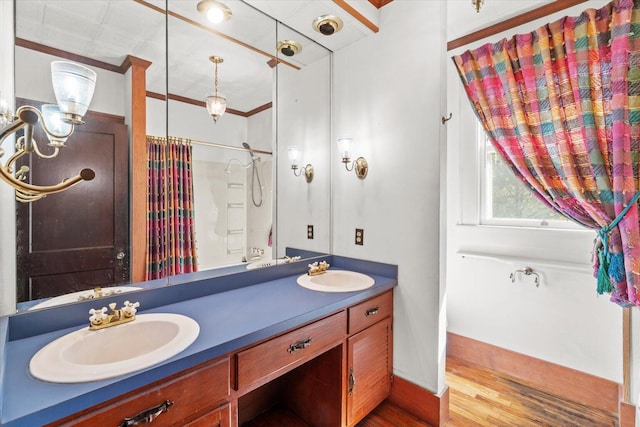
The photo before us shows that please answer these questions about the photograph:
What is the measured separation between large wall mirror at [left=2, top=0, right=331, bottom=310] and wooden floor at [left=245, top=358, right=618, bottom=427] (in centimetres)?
111

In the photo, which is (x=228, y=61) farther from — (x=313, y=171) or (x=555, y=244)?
(x=555, y=244)

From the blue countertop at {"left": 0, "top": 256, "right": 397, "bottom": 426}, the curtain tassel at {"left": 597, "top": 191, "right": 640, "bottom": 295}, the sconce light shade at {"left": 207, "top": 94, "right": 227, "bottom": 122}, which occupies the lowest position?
the blue countertop at {"left": 0, "top": 256, "right": 397, "bottom": 426}

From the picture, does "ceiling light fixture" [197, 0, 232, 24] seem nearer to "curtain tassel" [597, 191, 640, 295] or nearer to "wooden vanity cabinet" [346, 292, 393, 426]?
"wooden vanity cabinet" [346, 292, 393, 426]

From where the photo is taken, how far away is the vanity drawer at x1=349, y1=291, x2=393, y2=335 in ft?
5.12

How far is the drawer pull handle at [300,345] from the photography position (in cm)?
125

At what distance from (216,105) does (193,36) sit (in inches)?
14.4

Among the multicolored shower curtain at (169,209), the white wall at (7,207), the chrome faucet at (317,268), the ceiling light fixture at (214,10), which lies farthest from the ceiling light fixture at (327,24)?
the chrome faucet at (317,268)

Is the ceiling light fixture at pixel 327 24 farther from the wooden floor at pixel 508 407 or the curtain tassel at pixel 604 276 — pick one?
the wooden floor at pixel 508 407

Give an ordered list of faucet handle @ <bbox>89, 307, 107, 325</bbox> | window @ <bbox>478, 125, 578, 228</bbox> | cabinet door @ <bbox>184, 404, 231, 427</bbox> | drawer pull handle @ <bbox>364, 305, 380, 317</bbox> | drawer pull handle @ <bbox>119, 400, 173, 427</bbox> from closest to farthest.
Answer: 1. drawer pull handle @ <bbox>119, 400, 173, 427</bbox>
2. cabinet door @ <bbox>184, 404, 231, 427</bbox>
3. faucet handle @ <bbox>89, 307, 107, 325</bbox>
4. drawer pull handle @ <bbox>364, 305, 380, 317</bbox>
5. window @ <bbox>478, 125, 578, 228</bbox>

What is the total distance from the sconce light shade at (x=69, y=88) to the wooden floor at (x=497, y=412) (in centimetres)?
186

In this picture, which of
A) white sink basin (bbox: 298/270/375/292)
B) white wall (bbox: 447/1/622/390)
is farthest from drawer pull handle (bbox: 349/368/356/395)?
white wall (bbox: 447/1/622/390)

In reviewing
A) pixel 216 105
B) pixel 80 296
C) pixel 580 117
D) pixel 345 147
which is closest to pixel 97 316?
pixel 80 296

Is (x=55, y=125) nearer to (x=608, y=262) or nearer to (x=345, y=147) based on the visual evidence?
(x=345, y=147)

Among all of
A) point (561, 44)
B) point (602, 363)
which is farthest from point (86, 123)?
point (602, 363)
